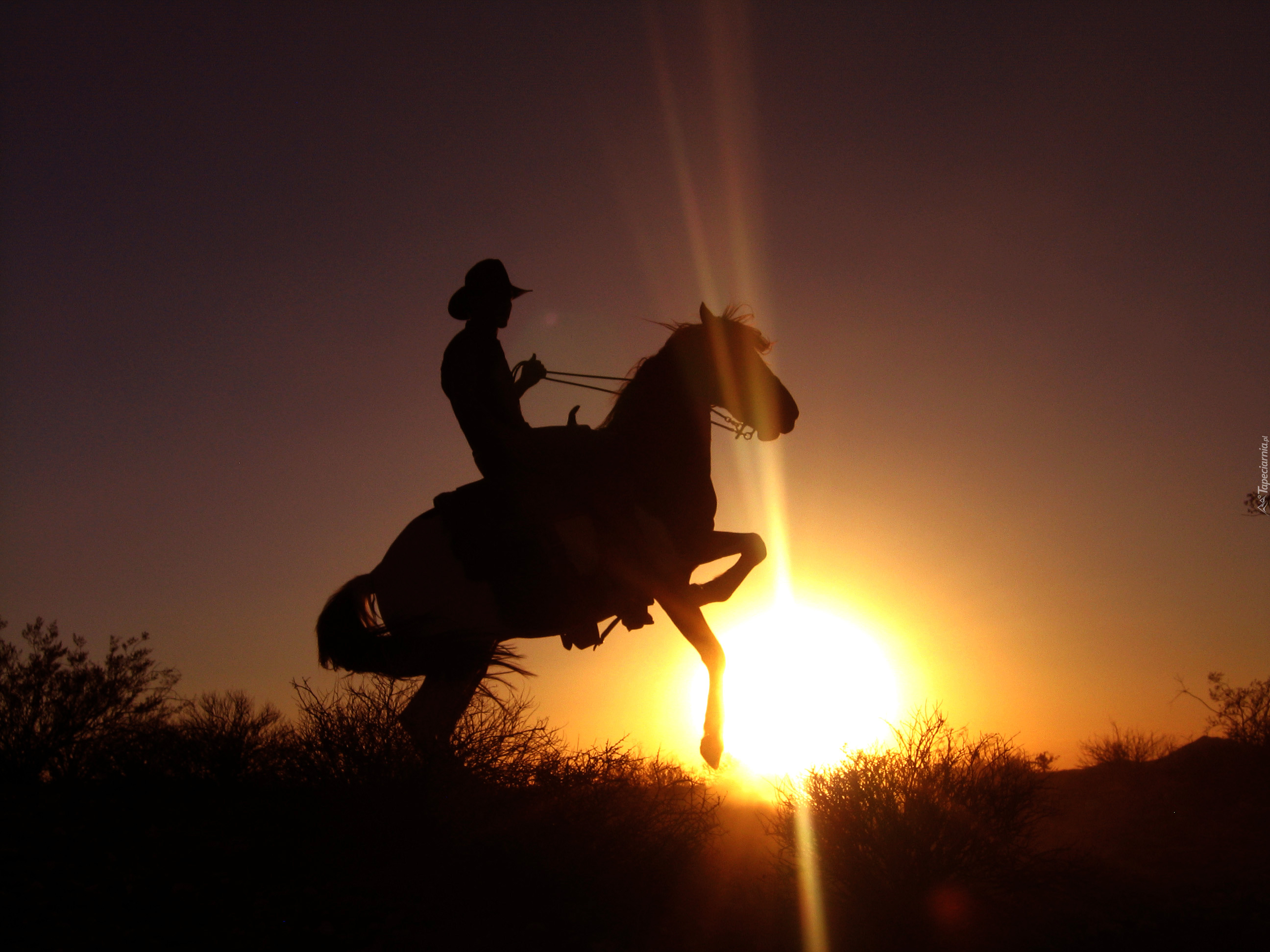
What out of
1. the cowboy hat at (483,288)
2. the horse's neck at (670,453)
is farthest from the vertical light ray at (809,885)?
the cowboy hat at (483,288)

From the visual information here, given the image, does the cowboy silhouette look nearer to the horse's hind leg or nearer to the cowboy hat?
the cowboy hat

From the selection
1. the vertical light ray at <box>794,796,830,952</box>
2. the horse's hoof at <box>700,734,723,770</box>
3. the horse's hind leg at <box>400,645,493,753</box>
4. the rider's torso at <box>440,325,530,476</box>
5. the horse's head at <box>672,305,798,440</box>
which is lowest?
the vertical light ray at <box>794,796,830,952</box>

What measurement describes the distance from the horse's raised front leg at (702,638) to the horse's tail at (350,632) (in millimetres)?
1923

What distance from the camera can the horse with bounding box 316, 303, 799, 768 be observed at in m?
5.59

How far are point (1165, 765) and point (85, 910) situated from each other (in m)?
7.84

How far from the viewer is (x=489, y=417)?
5680mm

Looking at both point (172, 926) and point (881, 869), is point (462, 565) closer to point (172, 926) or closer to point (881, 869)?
point (172, 926)

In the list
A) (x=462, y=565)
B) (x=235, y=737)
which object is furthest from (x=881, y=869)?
(x=235, y=737)

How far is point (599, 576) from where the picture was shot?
5.70 meters

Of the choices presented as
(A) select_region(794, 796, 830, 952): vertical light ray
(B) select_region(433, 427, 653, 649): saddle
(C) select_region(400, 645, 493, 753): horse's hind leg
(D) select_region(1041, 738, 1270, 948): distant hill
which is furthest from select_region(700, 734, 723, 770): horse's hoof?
(D) select_region(1041, 738, 1270, 948): distant hill

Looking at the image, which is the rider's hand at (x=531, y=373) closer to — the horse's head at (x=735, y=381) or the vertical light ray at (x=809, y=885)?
the horse's head at (x=735, y=381)

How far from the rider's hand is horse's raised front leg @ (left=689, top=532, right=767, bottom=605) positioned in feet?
5.99

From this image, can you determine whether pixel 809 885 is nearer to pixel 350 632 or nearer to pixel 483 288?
pixel 350 632

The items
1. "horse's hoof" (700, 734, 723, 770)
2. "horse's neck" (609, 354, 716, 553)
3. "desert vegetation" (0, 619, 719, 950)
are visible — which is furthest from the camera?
"horse's neck" (609, 354, 716, 553)
